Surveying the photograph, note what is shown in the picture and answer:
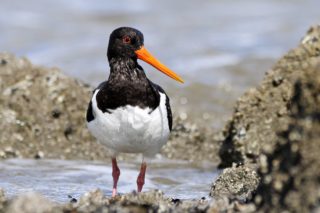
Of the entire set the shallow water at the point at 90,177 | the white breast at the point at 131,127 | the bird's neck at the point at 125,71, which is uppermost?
the bird's neck at the point at 125,71

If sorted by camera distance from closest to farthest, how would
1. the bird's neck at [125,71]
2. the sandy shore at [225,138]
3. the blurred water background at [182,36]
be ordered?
the sandy shore at [225,138], the bird's neck at [125,71], the blurred water background at [182,36]

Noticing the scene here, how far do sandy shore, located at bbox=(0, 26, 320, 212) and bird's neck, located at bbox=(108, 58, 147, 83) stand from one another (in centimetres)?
101

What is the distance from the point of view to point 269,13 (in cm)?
1736

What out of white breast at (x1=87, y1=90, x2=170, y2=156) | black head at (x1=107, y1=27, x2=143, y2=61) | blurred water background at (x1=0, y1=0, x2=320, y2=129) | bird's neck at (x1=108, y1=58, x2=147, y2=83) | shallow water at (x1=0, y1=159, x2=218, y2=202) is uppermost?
blurred water background at (x1=0, y1=0, x2=320, y2=129)

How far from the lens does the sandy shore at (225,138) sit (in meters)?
3.47

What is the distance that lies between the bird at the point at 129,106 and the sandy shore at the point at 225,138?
64 centimetres

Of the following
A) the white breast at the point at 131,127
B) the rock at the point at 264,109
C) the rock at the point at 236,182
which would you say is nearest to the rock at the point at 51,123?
the rock at the point at 264,109

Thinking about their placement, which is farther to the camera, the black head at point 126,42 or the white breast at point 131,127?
the black head at point 126,42

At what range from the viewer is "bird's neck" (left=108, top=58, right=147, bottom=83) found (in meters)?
5.74

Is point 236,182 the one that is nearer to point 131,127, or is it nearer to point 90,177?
point 131,127

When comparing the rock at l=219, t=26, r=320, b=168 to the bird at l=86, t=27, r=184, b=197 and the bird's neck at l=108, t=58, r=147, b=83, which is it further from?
the bird's neck at l=108, t=58, r=147, b=83

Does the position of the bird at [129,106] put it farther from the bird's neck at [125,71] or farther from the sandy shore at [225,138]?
the sandy shore at [225,138]

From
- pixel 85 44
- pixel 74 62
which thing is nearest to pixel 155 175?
pixel 74 62

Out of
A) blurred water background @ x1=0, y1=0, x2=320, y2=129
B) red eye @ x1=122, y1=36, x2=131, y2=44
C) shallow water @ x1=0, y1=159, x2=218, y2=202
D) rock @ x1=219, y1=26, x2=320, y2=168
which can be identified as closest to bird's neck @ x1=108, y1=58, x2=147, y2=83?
red eye @ x1=122, y1=36, x2=131, y2=44
